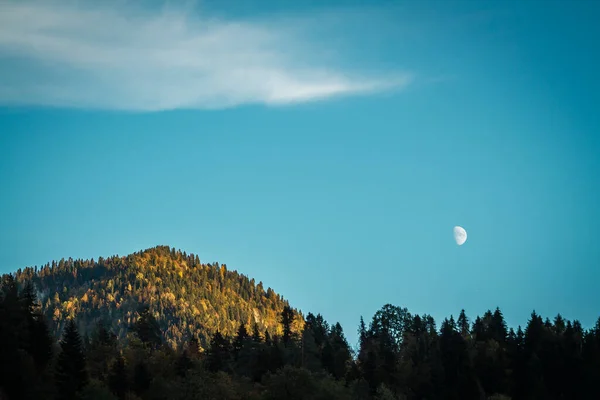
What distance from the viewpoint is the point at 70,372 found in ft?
292

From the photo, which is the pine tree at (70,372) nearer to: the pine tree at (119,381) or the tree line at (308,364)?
the tree line at (308,364)

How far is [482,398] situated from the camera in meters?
125

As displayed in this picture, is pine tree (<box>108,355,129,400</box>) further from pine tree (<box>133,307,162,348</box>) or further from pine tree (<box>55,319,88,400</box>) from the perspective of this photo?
pine tree (<box>133,307,162,348</box>)

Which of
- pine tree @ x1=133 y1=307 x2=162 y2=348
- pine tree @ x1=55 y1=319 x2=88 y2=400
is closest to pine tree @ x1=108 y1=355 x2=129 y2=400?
pine tree @ x1=55 y1=319 x2=88 y2=400

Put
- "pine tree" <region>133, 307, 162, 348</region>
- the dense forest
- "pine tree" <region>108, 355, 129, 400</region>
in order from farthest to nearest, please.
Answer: "pine tree" <region>133, 307, 162, 348</region> < "pine tree" <region>108, 355, 129, 400</region> < the dense forest

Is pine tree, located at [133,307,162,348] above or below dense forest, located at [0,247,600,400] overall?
above

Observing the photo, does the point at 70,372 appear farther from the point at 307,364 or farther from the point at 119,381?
the point at 307,364

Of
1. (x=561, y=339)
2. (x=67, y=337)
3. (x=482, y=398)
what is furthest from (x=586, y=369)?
(x=67, y=337)

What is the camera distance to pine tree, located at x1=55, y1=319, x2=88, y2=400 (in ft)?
284

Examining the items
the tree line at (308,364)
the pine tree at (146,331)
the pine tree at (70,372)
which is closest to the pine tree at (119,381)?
the tree line at (308,364)

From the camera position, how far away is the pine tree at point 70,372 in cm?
8669

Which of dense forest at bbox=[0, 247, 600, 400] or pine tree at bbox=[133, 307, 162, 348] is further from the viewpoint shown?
pine tree at bbox=[133, 307, 162, 348]

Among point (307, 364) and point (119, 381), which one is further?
point (307, 364)

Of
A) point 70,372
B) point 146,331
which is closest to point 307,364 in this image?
point 146,331
